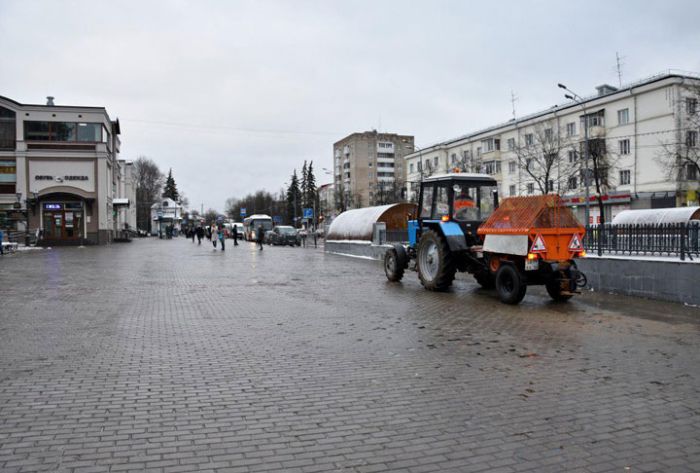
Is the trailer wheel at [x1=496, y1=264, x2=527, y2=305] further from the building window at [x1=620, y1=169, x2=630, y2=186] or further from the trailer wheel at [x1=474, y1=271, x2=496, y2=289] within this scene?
the building window at [x1=620, y1=169, x2=630, y2=186]

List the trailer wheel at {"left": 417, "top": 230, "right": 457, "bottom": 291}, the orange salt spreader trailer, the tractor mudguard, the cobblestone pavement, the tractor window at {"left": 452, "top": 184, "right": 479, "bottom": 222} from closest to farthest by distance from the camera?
1. the cobblestone pavement
2. the orange salt spreader trailer
3. the tractor mudguard
4. the trailer wheel at {"left": 417, "top": 230, "right": 457, "bottom": 291}
5. the tractor window at {"left": 452, "top": 184, "right": 479, "bottom": 222}

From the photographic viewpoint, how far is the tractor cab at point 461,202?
45.6 ft

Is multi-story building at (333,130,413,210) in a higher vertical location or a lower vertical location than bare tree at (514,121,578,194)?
higher

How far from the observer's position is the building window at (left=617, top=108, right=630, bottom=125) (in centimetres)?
4294

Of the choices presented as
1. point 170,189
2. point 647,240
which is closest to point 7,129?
point 647,240

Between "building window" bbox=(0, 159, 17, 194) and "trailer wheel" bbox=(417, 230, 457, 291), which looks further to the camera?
"building window" bbox=(0, 159, 17, 194)

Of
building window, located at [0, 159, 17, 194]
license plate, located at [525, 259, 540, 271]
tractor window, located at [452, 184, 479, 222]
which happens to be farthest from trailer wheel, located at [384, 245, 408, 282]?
building window, located at [0, 159, 17, 194]

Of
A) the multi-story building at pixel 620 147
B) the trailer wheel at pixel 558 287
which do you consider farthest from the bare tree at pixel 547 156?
the trailer wheel at pixel 558 287

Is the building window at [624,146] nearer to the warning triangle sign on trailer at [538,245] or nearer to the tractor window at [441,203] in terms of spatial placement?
the tractor window at [441,203]

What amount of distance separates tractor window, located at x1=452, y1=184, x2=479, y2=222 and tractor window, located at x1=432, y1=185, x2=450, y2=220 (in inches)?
8.9

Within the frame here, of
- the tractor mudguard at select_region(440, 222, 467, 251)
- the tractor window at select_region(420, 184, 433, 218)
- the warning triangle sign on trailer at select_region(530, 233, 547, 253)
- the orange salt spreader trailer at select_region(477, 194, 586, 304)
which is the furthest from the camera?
the tractor window at select_region(420, 184, 433, 218)

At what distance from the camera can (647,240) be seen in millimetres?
12594

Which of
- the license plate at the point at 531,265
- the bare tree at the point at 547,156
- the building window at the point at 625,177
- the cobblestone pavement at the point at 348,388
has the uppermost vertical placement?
the bare tree at the point at 547,156

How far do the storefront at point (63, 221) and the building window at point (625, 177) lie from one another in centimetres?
4402
